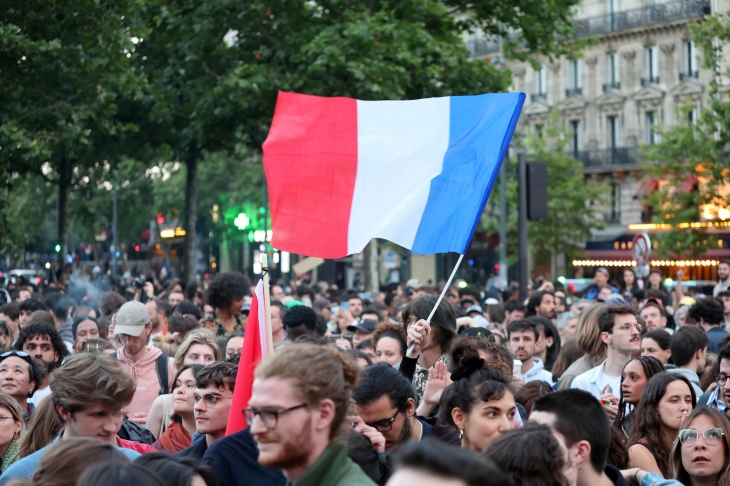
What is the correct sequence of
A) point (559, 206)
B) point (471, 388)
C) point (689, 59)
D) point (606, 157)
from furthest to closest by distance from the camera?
1. point (606, 157)
2. point (689, 59)
3. point (559, 206)
4. point (471, 388)

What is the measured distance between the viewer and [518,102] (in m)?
7.30

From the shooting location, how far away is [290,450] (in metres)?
3.40

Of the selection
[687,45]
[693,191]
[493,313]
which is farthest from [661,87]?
[493,313]

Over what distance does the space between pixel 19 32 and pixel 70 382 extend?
1206 cm

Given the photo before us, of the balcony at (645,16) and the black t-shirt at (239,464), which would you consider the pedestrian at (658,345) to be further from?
the balcony at (645,16)

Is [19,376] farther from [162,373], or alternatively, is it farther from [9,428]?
[162,373]

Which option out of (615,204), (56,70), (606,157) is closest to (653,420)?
(56,70)

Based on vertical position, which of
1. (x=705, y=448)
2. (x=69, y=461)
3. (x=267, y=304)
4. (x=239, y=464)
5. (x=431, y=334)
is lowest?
(x=705, y=448)

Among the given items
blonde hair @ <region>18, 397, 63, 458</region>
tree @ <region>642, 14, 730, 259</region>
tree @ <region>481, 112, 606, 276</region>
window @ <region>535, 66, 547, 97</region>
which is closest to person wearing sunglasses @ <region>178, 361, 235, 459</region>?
blonde hair @ <region>18, 397, 63, 458</region>

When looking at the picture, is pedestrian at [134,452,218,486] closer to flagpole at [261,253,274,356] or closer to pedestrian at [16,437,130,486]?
pedestrian at [16,437,130,486]

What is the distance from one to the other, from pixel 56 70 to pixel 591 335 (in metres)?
11.5

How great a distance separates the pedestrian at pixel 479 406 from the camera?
5.22 meters

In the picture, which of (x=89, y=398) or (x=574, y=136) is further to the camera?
(x=574, y=136)

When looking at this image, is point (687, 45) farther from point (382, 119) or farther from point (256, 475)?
point (256, 475)
